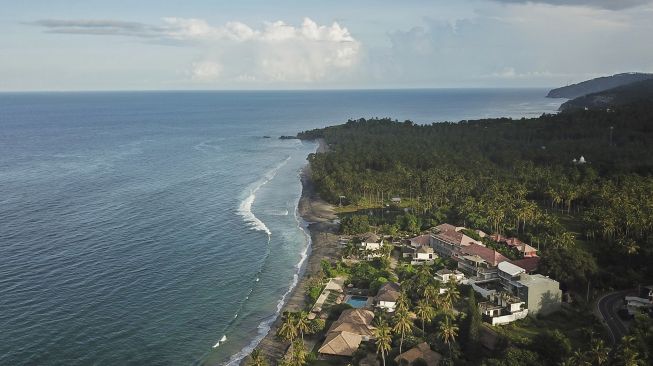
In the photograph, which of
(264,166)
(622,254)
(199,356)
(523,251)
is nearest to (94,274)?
(199,356)

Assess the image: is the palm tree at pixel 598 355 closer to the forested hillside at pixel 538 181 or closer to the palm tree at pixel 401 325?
the palm tree at pixel 401 325

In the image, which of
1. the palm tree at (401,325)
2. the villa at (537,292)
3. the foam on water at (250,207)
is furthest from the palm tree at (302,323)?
the foam on water at (250,207)

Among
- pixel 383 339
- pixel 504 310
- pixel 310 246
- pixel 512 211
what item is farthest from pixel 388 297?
pixel 512 211

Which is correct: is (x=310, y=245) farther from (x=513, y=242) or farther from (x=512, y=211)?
(x=512, y=211)

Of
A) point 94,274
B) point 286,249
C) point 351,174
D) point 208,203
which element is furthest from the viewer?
point 351,174

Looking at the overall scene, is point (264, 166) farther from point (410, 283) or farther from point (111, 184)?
point (410, 283)

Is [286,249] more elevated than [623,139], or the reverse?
[623,139]
